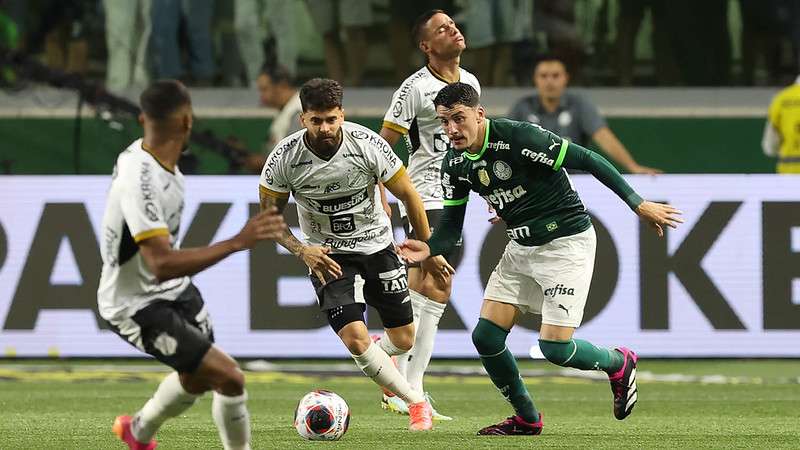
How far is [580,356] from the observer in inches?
346

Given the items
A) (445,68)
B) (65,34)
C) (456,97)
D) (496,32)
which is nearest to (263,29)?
(65,34)

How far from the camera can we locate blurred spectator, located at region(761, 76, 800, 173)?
14250 millimetres

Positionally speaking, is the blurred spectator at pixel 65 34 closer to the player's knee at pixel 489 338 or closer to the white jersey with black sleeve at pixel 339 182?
the white jersey with black sleeve at pixel 339 182

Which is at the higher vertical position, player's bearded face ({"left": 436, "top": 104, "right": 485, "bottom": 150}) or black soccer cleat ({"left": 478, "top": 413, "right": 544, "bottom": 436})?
player's bearded face ({"left": 436, "top": 104, "right": 485, "bottom": 150})

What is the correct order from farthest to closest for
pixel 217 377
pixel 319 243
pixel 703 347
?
pixel 703 347 → pixel 319 243 → pixel 217 377

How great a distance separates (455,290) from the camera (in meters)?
13.0

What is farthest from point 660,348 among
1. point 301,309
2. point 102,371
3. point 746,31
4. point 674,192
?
point 746,31

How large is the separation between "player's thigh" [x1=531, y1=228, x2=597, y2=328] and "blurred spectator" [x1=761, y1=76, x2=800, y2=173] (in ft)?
19.4

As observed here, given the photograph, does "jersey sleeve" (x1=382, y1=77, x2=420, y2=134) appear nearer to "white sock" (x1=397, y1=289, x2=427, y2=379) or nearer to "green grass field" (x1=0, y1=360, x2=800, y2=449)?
"white sock" (x1=397, y1=289, x2=427, y2=379)

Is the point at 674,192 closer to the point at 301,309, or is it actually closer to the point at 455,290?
the point at 455,290

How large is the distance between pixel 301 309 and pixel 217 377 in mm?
6195

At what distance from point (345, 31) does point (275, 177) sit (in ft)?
28.3

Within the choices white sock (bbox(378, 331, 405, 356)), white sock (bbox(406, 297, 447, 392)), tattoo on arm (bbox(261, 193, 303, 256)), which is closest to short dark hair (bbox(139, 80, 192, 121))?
tattoo on arm (bbox(261, 193, 303, 256))

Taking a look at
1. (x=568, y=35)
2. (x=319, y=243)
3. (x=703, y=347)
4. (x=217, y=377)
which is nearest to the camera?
(x=217, y=377)
